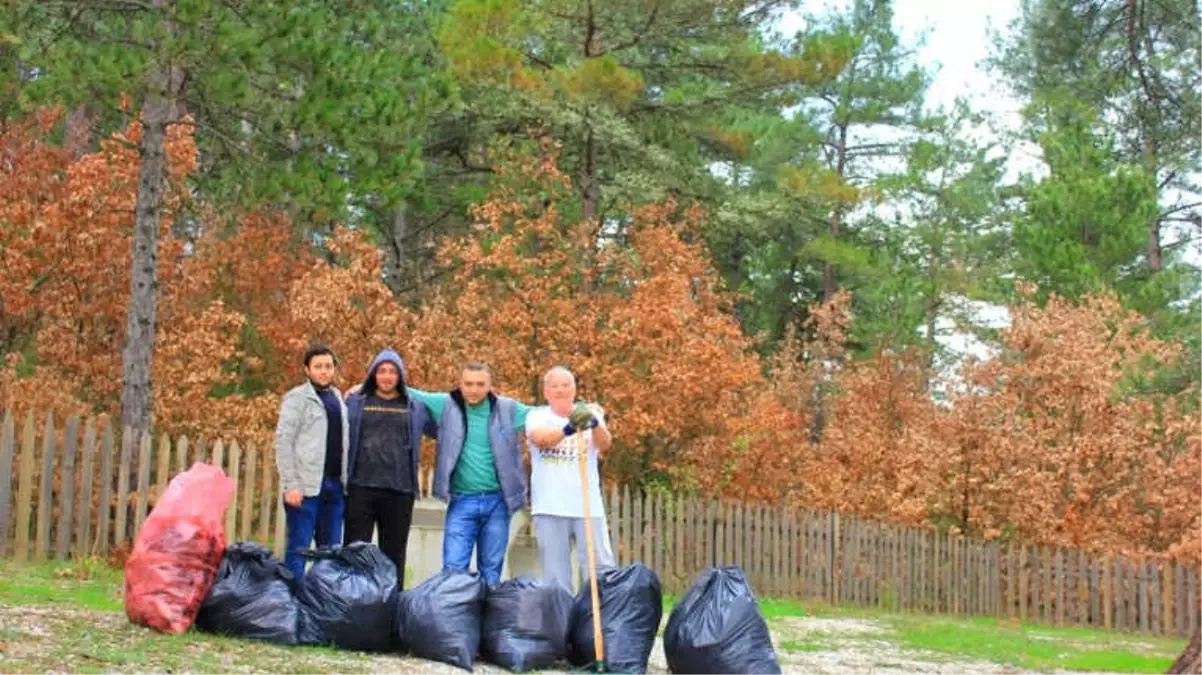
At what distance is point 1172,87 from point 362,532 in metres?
6.43

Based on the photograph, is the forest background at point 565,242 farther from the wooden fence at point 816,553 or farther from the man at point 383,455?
the man at point 383,455

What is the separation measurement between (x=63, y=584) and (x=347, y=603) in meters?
3.98

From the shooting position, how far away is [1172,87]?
1030 centimetres

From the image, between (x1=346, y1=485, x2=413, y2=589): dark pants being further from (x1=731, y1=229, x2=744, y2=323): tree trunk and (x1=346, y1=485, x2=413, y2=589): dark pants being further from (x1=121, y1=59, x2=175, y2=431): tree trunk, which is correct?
(x1=731, y1=229, x2=744, y2=323): tree trunk

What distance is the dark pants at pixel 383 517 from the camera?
335 inches

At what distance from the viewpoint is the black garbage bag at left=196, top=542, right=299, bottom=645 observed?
7.62 m

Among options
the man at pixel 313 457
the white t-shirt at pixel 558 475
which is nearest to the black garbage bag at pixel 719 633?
the white t-shirt at pixel 558 475

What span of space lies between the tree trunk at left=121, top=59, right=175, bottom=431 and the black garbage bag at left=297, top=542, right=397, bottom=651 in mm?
7027

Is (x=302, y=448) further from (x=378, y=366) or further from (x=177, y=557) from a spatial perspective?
(x=177, y=557)

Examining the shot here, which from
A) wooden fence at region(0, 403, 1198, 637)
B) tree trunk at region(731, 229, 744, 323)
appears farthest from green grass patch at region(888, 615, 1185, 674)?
tree trunk at region(731, 229, 744, 323)

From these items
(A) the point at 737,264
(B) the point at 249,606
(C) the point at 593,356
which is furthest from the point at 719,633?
(A) the point at 737,264

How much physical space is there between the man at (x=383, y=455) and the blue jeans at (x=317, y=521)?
19 cm

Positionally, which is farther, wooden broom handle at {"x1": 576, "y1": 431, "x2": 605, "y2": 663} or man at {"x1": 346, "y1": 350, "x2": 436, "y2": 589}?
man at {"x1": 346, "y1": 350, "x2": 436, "y2": 589}

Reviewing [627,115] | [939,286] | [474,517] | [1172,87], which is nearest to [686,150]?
[627,115]
